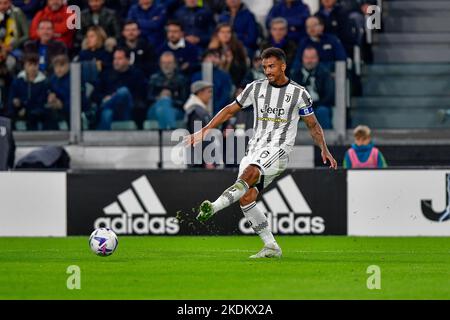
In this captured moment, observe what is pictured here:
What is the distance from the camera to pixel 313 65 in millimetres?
20047

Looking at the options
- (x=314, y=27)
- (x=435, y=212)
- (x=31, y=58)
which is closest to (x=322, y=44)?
(x=314, y=27)

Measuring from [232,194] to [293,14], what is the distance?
9.66 meters

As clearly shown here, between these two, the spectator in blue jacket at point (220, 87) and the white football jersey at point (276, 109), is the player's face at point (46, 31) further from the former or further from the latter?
the white football jersey at point (276, 109)

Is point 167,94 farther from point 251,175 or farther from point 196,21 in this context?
point 251,175

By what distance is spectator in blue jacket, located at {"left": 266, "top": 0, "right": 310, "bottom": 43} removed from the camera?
22.1 meters

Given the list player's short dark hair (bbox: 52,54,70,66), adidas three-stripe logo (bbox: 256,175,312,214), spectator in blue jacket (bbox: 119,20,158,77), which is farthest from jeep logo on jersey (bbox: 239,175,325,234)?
player's short dark hair (bbox: 52,54,70,66)

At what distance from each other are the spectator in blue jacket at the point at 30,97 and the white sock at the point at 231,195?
8.00m

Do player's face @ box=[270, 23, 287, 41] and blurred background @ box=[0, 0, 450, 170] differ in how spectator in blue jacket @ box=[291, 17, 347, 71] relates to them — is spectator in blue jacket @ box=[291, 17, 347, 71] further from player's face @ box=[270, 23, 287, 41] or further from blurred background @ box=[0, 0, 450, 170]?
player's face @ box=[270, 23, 287, 41]

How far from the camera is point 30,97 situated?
20.8 meters

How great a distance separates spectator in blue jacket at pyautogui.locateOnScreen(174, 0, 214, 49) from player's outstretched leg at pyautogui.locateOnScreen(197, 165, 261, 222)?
881 cm

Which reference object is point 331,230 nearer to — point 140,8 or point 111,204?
point 111,204

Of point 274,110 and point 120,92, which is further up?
point 120,92
